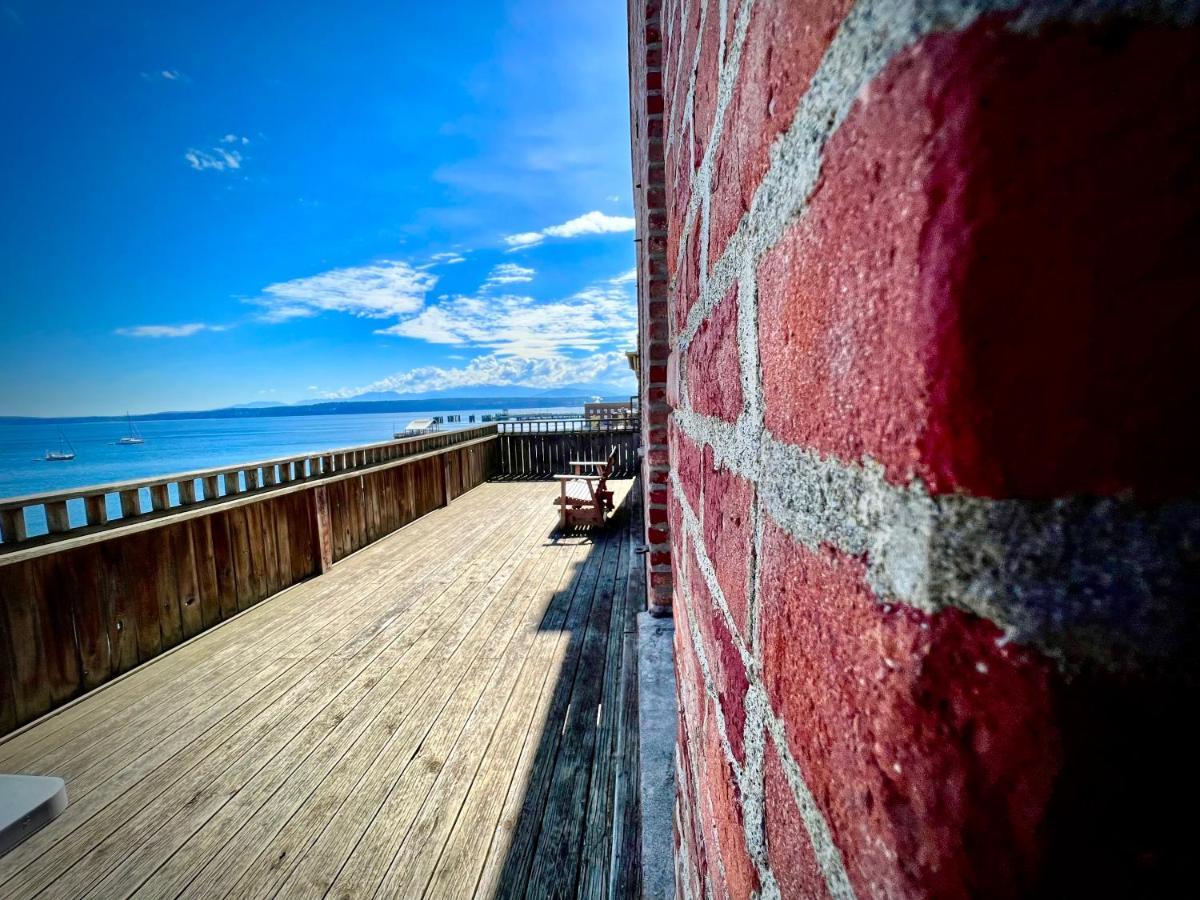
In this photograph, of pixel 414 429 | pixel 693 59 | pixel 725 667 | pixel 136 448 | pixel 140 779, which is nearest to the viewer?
pixel 725 667

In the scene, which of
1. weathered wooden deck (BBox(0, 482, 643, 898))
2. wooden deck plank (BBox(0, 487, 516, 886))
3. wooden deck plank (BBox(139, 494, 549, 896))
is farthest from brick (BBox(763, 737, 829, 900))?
wooden deck plank (BBox(0, 487, 516, 886))

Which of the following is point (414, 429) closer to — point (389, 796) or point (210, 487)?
point (210, 487)

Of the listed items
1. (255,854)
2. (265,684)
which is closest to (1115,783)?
(255,854)

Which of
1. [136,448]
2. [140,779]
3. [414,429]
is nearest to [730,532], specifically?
[140,779]

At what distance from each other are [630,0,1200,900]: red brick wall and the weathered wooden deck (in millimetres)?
2589

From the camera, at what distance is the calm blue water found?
4131 centimetres

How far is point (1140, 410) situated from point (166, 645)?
529cm

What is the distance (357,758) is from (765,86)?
3.45 meters

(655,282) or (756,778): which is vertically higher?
(655,282)

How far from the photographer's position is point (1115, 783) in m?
0.15

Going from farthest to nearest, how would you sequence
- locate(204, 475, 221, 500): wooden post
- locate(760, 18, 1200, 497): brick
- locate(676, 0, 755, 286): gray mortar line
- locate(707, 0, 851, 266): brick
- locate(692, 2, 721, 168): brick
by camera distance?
locate(204, 475, 221, 500): wooden post < locate(692, 2, 721, 168): brick < locate(676, 0, 755, 286): gray mortar line < locate(707, 0, 851, 266): brick < locate(760, 18, 1200, 497): brick

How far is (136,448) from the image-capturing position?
72312 mm

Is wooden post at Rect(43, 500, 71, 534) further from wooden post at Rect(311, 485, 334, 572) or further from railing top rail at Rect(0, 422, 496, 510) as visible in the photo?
wooden post at Rect(311, 485, 334, 572)

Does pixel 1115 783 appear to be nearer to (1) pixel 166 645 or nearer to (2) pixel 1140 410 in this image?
(2) pixel 1140 410
